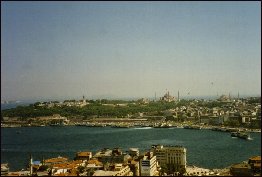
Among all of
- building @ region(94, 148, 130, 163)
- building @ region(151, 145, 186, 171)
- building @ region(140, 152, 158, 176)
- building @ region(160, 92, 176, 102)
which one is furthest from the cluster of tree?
building @ region(140, 152, 158, 176)

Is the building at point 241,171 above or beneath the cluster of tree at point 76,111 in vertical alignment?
beneath

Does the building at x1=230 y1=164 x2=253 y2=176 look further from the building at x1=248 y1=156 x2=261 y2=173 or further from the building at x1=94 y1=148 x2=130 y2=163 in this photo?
the building at x1=94 y1=148 x2=130 y2=163

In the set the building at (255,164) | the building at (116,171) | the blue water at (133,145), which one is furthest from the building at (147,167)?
the building at (255,164)

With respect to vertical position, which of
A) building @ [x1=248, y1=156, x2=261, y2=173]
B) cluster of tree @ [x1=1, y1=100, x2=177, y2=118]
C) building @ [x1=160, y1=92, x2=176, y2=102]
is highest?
building @ [x1=160, y1=92, x2=176, y2=102]

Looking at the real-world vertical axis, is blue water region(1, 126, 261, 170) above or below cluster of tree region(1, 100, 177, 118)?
below

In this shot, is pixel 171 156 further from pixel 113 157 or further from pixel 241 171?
pixel 241 171

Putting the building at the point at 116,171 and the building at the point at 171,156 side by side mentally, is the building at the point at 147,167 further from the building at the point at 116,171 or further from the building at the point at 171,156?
the building at the point at 171,156

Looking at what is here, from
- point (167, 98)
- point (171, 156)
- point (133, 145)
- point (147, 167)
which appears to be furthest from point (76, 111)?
point (147, 167)

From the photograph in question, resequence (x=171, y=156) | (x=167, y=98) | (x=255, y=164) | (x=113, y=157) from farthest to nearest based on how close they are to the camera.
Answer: (x=167, y=98), (x=171, y=156), (x=113, y=157), (x=255, y=164)

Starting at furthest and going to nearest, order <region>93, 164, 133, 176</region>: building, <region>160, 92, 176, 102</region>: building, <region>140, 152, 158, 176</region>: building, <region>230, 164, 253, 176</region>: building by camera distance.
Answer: <region>160, 92, 176, 102</region>: building < <region>140, 152, 158, 176</region>: building < <region>230, 164, 253, 176</region>: building < <region>93, 164, 133, 176</region>: building
